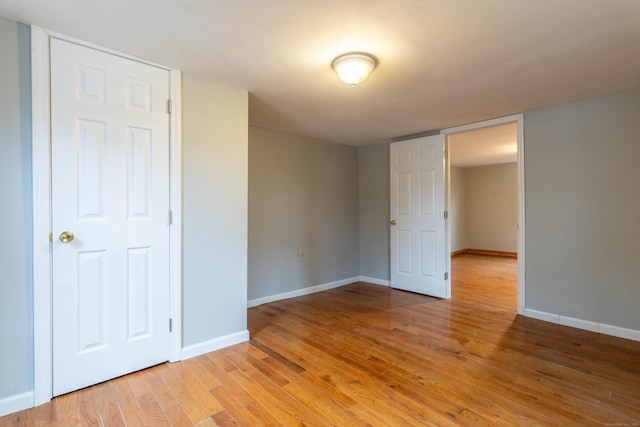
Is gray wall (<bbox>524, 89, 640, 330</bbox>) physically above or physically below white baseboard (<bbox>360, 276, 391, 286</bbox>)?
above

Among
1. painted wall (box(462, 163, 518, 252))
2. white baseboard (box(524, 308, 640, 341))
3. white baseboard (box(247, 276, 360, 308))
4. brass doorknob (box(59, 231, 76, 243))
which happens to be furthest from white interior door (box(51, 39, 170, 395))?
painted wall (box(462, 163, 518, 252))

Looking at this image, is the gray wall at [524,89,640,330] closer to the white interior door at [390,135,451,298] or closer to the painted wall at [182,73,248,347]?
the white interior door at [390,135,451,298]

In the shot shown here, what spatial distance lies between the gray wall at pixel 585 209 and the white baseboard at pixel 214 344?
2.85 meters

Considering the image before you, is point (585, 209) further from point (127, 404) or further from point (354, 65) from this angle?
point (127, 404)

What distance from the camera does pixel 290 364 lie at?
225 centimetres

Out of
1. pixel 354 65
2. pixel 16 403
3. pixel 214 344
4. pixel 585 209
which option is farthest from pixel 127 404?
pixel 585 209

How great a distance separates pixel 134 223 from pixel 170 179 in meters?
0.38

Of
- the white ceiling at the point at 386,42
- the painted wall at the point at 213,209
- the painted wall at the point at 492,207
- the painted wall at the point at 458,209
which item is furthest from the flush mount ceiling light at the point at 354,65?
the painted wall at the point at 492,207

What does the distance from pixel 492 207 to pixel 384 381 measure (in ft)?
22.5

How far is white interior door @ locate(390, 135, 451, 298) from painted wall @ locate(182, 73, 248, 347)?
7.98 feet

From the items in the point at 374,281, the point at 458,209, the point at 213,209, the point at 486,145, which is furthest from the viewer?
the point at 458,209

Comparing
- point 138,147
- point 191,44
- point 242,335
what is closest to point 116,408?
point 242,335

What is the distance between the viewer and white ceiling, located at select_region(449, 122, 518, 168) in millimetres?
4183

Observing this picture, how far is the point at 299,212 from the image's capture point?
13.7 ft
